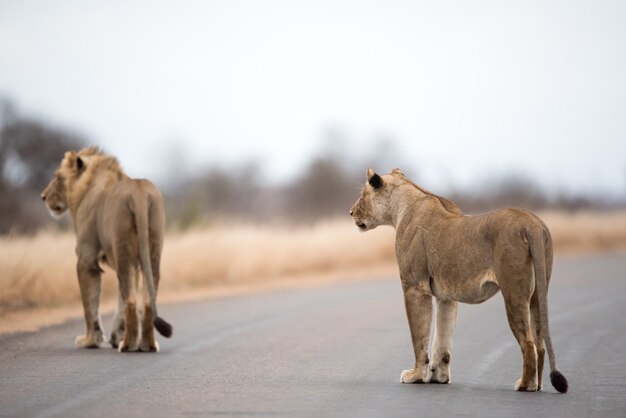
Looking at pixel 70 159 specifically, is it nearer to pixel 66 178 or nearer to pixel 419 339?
pixel 66 178

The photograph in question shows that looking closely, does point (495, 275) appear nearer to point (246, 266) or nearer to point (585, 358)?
point (585, 358)

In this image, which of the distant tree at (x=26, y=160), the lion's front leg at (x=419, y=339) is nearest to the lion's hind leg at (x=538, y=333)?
the lion's front leg at (x=419, y=339)

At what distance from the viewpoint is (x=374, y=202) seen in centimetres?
1169

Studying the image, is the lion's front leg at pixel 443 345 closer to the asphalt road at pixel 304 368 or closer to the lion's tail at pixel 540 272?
the asphalt road at pixel 304 368

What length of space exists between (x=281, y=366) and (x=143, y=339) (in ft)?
6.03

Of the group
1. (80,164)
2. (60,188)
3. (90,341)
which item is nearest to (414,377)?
(90,341)

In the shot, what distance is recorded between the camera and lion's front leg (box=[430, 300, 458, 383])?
1036 centimetres

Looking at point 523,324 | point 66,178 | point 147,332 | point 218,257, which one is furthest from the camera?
point 218,257

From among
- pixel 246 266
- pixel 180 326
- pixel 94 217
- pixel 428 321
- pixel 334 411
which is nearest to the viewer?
pixel 334 411

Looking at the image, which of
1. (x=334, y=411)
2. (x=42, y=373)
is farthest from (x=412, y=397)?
(x=42, y=373)

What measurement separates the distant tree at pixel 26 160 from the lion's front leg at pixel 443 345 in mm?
24483

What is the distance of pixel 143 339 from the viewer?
41.7ft

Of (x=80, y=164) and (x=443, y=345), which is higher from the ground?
(x=80, y=164)

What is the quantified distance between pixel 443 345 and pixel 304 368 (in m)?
1.61
